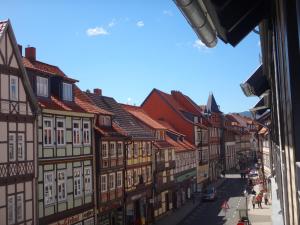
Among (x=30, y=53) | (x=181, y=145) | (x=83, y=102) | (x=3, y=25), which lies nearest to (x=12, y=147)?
(x=3, y=25)

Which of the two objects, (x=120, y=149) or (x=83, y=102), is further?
(x=120, y=149)

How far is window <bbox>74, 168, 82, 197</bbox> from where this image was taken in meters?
28.5

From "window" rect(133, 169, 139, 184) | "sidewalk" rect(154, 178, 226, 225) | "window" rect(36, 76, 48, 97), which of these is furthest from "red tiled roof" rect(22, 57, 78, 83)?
"sidewalk" rect(154, 178, 226, 225)

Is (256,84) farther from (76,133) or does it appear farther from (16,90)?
(76,133)

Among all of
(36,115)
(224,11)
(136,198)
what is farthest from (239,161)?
(224,11)

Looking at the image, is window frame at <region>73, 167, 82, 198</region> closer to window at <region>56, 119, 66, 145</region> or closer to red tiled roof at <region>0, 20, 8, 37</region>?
window at <region>56, 119, 66, 145</region>

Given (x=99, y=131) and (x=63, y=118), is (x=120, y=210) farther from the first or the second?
(x=63, y=118)

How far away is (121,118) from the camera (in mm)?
40094

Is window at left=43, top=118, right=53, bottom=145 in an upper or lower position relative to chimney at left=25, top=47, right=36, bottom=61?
lower

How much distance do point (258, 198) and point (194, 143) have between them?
19.3 meters

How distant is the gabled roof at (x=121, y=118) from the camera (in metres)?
38.4

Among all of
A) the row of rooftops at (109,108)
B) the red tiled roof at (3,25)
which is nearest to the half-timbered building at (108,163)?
the row of rooftops at (109,108)

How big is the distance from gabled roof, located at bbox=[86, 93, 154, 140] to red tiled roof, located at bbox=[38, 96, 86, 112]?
8440 mm

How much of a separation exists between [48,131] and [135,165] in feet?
47.9
